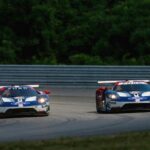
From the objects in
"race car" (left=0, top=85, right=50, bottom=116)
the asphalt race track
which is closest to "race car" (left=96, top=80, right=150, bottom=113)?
A: the asphalt race track

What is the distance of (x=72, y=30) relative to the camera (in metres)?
44.0

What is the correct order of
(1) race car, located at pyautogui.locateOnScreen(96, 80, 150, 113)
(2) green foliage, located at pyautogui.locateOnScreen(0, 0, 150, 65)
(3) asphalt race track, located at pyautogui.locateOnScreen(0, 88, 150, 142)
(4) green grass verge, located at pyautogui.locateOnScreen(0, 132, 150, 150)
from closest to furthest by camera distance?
(4) green grass verge, located at pyautogui.locateOnScreen(0, 132, 150, 150)
(3) asphalt race track, located at pyautogui.locateOnScreen(0, 88, 150, 142)
(1) race car, located at pyautogui.locateOnScreen(96, 80, 150, 113)
(2) green foliage, located at pyautogui.locateOnScreen(0, 0, 150, 65)

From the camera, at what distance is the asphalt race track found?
51.8 ft

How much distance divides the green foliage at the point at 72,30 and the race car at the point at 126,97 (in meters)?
15.4

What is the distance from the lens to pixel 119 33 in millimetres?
41281

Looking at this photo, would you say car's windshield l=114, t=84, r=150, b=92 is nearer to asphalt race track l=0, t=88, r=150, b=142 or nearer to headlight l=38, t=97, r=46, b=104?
asphalt race track l=0, t=88, r=150, b=142

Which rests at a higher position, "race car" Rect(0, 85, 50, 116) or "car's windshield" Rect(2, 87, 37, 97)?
"car's windshield" Rect(2, 87, 37, 97)

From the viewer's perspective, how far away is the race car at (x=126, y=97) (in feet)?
75.6

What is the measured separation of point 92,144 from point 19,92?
35.9ft

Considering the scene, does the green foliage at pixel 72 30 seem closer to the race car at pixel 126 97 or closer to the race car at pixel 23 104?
the race car at pixel 126 97

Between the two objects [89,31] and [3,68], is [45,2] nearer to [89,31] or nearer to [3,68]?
[89,31]

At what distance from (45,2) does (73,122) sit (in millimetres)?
26803

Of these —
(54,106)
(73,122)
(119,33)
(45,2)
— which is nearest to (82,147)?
(73,122)

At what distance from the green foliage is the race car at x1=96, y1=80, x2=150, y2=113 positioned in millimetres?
15402
